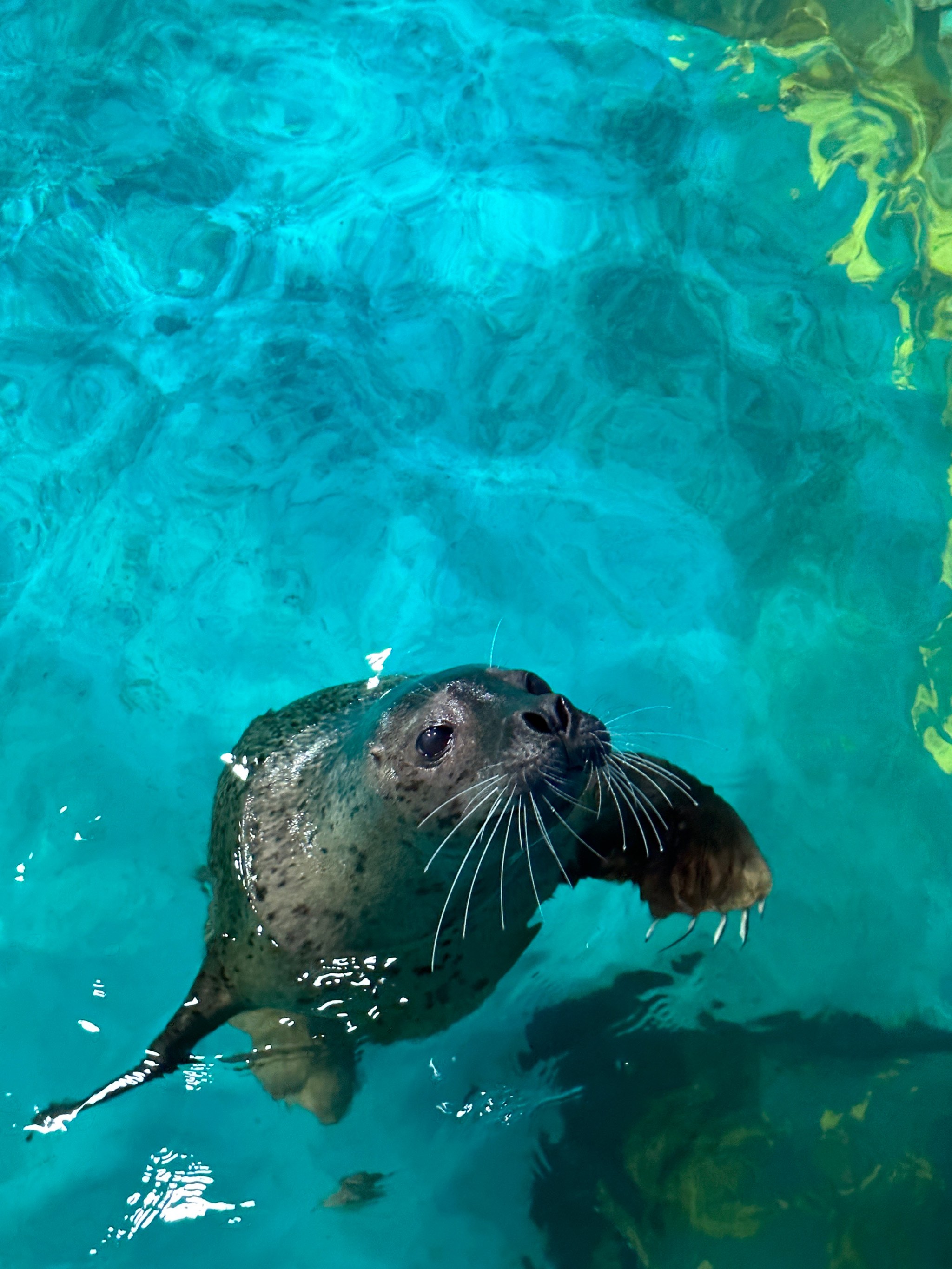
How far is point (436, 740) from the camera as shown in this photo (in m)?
3.18

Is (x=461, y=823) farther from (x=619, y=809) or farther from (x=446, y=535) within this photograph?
(x=446, y=535)

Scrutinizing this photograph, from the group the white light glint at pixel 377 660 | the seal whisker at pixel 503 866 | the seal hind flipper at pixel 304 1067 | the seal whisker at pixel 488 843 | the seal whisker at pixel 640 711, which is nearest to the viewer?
the seal whisker at pixel 488 843

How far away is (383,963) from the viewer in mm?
3613

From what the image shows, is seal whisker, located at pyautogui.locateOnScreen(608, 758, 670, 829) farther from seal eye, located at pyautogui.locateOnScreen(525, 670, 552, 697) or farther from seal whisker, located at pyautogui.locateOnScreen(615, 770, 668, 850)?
seal eye, located at pyautogui.locateOnScreen(525, 670, 552, 697)

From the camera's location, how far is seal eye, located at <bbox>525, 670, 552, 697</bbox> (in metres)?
3.25

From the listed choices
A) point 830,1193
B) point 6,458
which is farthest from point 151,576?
point 830,1193

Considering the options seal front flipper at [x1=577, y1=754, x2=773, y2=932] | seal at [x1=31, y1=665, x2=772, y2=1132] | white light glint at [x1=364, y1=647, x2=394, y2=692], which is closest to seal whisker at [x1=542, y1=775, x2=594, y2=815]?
seal at [x1=31, y1=665, x2=772, y2=1132]

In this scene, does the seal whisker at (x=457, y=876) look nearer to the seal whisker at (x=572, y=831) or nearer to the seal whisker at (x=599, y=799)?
the seal whisker at (x=572, y=831)

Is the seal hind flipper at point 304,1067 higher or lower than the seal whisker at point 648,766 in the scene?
lower

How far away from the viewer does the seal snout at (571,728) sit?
305 centimetres

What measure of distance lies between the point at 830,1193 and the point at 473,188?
498 centimetres

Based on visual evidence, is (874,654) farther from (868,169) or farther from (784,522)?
(868,169)

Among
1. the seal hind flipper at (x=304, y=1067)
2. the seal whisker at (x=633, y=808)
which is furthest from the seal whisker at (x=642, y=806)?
the seal hind flipper at (x=304, y=1067)

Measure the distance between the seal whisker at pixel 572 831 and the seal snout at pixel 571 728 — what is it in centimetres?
12
